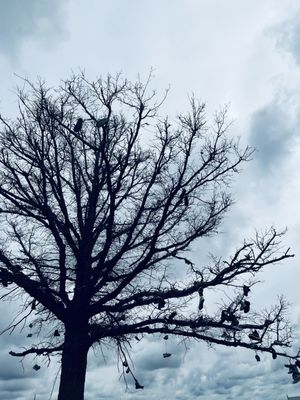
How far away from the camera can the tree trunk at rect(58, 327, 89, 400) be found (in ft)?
23.8

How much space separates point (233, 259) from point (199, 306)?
3.78 feet

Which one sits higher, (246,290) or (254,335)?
(246,290)

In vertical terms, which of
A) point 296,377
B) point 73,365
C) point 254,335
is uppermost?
point 254,335

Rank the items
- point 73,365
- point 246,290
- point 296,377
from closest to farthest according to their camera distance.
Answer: point 296,377
point 73,365
point 246,290

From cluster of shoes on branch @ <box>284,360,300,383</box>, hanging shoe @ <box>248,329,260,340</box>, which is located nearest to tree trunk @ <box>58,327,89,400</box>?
hanging shoe @ <box>248,329,260,340</box>

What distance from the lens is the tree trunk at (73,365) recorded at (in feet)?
23.8

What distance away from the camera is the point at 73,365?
7.47m

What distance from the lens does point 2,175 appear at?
9148 mm

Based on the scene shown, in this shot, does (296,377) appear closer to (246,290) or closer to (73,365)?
(246,290)

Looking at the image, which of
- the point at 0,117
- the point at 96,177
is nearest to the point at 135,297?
the point at 96,177

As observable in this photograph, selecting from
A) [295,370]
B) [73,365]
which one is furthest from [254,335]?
[73,365]

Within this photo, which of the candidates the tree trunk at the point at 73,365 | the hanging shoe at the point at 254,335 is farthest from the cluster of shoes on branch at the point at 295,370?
the tree trunk at the point at 73,365

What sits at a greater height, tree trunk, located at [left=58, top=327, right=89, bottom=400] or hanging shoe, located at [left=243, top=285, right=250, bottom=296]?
hanging shoe, located at [left=243, top=285, right=250, bottom=296]

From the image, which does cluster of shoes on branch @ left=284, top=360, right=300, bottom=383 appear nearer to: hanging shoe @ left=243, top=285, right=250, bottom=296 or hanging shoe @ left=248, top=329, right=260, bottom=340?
hanging shoe @ left=248, top=329, right=260, bottom=340
